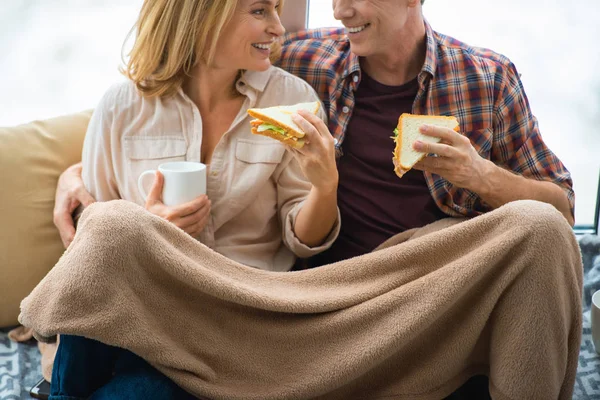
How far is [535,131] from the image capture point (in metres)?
1.84

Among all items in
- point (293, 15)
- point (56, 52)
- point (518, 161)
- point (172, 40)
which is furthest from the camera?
point (56, 52)

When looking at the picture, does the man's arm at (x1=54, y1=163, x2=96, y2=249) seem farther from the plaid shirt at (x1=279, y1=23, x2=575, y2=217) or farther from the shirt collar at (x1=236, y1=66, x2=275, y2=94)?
the plaid shirt at (x1=279, y1=23, x2=575, y2=217)

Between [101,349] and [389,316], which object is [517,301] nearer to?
[389,316]

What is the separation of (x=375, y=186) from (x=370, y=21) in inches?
16.3

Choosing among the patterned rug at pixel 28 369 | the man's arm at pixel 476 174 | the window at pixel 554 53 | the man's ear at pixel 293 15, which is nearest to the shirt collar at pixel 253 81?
the man's ear at pixel 293 15

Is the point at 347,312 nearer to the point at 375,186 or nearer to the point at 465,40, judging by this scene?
the point at 375,186

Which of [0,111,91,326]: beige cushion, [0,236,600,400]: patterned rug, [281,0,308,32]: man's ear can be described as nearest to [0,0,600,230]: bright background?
[281,0,308,32]: man's ear

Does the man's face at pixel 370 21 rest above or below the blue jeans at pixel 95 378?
above

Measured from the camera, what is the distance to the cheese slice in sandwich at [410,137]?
60.8 inches

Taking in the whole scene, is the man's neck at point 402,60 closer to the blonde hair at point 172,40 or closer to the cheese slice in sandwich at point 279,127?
the blonde hair at point 172,40

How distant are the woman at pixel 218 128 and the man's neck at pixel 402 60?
0.64 feet

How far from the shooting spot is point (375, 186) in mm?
1822

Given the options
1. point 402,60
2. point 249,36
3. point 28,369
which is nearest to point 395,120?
point 402,60

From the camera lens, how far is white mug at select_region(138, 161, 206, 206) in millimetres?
1530
